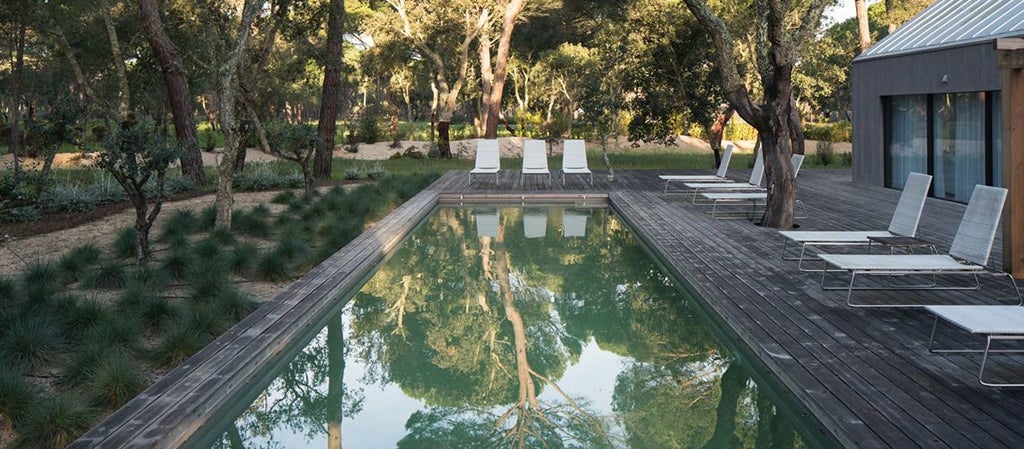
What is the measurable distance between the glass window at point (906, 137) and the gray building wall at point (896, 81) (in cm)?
16

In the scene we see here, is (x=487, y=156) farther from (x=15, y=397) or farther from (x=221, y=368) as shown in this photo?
(x=15, y=397)

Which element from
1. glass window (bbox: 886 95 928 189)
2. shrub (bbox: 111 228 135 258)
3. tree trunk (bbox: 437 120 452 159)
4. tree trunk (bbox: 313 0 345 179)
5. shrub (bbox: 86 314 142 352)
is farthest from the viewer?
tree trunk (bbox: 437 120 452 159)

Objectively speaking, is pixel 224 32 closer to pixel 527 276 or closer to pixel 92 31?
pixel 527 276

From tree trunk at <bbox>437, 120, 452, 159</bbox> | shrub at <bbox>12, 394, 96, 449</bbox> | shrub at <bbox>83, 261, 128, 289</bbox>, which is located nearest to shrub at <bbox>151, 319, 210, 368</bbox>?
shrub at <bbox>12, 394, 96, 449</bbox>

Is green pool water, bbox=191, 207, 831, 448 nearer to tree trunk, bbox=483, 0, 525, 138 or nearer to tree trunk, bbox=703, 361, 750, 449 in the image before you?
tree trunk, bbox=703, 361, 750, 449

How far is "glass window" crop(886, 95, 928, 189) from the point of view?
46.2 ft

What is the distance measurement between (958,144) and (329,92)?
1109 cm

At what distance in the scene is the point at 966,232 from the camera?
21.0 feet

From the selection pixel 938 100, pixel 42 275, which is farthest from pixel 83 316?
pixel 938 100

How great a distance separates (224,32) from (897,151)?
Result: 11.4 metres

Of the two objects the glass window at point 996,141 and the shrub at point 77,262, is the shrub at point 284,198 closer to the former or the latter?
the shrub at point 77,262

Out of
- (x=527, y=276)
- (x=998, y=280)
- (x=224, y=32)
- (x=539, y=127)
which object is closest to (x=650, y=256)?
(x=527, y=276)

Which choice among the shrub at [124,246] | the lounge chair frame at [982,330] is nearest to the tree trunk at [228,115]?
the shrub at [124,246]

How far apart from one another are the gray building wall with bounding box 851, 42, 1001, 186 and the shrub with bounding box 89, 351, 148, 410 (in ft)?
33.0
